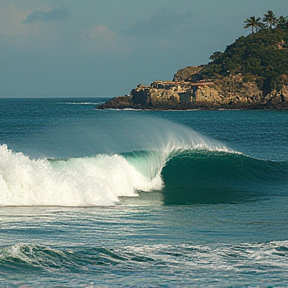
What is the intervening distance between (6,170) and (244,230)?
20.0 feet

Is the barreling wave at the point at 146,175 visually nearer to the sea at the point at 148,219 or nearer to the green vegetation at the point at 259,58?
the sea at the point at 148,219

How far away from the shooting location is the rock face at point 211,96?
312 ft

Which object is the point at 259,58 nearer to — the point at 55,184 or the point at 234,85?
the point at 234,85

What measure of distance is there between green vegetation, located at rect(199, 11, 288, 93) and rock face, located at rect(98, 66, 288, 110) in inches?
75.8

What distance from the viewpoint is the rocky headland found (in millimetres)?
95500

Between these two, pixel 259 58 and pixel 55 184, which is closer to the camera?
pixel 55 184

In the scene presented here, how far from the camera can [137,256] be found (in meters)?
9.16

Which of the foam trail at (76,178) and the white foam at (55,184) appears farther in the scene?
the foam trail at (76,178)

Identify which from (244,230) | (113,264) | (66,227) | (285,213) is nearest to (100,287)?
(113,264)

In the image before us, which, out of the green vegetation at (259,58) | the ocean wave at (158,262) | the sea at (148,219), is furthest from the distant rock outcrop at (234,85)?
the ocean wave at (158,262)

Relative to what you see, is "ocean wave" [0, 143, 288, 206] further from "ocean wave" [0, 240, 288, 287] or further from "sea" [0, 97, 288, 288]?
"ocean wave" [0, 240, 288, 287]

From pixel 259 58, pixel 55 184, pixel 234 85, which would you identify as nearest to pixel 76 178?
pixel 55 184

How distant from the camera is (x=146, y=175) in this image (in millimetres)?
19578

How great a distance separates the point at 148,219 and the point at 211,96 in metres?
84.2
